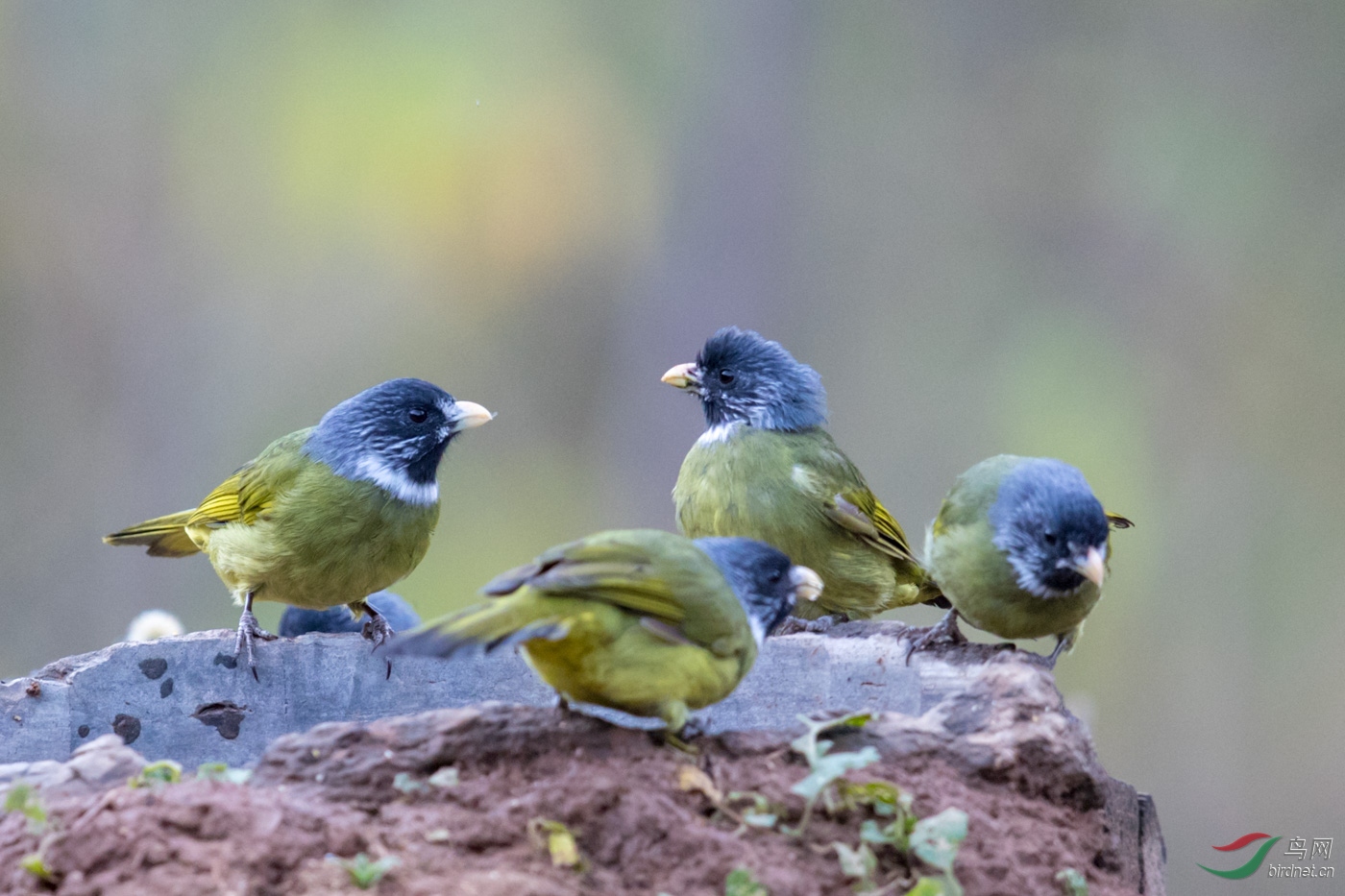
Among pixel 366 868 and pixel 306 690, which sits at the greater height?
pixel 366 868

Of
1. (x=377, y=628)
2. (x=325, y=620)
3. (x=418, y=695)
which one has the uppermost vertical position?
(x=418, y=695)

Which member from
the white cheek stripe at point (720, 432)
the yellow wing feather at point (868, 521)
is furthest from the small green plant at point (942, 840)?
Answer: the white cheek stripe at point (720, 432)

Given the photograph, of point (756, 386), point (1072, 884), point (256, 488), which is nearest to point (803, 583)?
point (1072, 884)

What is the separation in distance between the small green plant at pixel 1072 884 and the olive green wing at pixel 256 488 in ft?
10.1

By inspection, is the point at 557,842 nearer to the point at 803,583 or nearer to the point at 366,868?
the point at 366,868

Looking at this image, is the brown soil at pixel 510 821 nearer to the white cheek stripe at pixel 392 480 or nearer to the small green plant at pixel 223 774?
the small green plant at pixel 223 774

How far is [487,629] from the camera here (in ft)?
9.13

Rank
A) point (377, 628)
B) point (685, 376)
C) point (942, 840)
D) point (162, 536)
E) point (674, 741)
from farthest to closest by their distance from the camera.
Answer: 1. point (685, 376)
2. point (162, 536)
3. point (377, 628)
4. point (674, 741)
5. point (942, 840)

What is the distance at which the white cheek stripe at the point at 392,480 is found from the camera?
4941 millimetres

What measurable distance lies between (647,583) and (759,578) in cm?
48

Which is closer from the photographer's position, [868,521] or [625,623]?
[625,623]

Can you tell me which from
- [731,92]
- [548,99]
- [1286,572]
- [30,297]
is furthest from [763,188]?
[30,297]

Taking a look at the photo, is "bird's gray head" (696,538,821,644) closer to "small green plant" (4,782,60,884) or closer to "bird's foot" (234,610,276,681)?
"bird's foot" (234,610,276,681)

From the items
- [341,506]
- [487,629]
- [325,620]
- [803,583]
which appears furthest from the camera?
[325,620]
